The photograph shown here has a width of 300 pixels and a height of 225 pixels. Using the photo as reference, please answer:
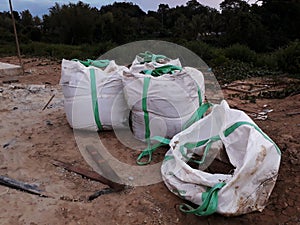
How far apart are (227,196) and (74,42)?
13296 mm

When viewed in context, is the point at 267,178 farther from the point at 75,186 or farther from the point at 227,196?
the point at 75,186

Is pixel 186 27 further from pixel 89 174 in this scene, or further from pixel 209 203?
pixel 209 203

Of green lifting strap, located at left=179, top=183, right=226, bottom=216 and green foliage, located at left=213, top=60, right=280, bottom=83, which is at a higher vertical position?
green lifting strap, located at left=179, top=183, right=226, bottom=216

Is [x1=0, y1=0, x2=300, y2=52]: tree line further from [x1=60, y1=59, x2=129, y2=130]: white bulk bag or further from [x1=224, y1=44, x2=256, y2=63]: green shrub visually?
[x1=60, y1=59, x2=129, y2=130]: white bulk bag

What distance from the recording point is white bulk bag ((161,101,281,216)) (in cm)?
136

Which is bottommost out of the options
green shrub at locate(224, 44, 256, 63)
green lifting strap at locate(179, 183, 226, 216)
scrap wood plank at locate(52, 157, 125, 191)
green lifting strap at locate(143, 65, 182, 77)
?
scrap wood plank at locate(52, 157, 125, 191)

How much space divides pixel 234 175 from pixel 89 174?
2.91 feet

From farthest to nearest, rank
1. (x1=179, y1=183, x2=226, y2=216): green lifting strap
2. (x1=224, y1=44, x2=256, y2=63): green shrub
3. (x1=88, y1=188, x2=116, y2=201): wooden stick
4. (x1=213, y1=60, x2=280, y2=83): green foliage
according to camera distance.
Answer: (x1=224, y1=44, x2=256, y2=63): green shrub
(x1=213, y1=60, x2=280, y2=83): green foliage
(x1=88, y1=188, x2=116, y2=201): wooden stick
(x1=179, y1=183, x2=226, y2=216): green lifting strap

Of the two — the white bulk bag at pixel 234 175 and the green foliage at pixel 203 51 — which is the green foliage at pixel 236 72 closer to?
the green foliage at pixel 203 51

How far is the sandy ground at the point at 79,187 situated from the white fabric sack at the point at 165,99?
284mm

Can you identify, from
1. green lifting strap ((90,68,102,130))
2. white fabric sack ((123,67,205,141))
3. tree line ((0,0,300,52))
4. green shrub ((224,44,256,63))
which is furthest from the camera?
tree line ((0,0,300,52))

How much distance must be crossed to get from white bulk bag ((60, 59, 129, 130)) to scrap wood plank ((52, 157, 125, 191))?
1.63 ft

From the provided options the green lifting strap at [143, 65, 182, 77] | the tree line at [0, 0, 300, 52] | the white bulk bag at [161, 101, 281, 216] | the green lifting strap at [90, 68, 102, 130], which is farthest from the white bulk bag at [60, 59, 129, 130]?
the tree line at [0, 0, 300, 52]

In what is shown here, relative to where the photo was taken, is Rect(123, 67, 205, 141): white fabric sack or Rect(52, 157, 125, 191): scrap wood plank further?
Rect(123, 67, 205, 141): white fabric sack
